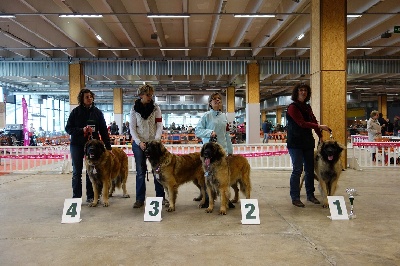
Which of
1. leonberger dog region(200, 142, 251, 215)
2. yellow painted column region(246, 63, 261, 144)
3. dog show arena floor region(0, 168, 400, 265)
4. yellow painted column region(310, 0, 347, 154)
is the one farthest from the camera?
yellow painted column region(246, 63, 261, 144)

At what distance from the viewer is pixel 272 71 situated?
17266 mm

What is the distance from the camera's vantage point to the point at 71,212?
4.03m

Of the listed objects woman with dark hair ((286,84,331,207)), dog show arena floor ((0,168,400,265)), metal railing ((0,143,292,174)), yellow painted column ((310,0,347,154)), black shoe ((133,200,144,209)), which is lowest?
dog show arena floor ((0,168,400,265))

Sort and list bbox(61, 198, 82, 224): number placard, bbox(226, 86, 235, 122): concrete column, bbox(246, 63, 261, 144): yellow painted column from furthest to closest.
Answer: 1. bbox(226, 86, 235, 122): concrete column
2. bbox(246, 63, 261, 144): yellow painted column
3. bbox(61, 198, 82, 224): number placard

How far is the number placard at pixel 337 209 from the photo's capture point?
396 cm

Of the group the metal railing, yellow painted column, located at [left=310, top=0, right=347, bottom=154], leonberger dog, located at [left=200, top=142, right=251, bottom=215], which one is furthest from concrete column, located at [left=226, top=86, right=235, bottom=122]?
leonberger dog, located at [left=200, top=142, right=251, bottom=215]

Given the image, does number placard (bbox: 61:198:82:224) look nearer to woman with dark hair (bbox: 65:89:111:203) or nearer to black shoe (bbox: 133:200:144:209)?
woman with dark hair (bbox: 65:89:111:203)

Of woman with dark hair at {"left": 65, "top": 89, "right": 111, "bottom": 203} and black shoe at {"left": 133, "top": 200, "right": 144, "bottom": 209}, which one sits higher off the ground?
woman with dark hair at {"left": 65, "top": 89, "right": 111, "bottom": 203}

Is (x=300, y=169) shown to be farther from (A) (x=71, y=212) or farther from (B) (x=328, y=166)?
(A) (x=71, y=212)

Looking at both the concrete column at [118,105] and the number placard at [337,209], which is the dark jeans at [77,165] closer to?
the number placard at [337,209]

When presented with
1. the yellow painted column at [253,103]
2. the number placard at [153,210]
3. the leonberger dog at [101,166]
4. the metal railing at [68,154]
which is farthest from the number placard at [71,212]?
the yellow painted column at [253,103]

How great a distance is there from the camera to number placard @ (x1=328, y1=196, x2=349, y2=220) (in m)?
3.96

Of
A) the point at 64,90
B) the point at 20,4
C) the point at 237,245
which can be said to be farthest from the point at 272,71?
the point at 64,90

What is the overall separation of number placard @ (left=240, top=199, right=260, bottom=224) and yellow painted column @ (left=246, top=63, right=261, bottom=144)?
46.1 feet
